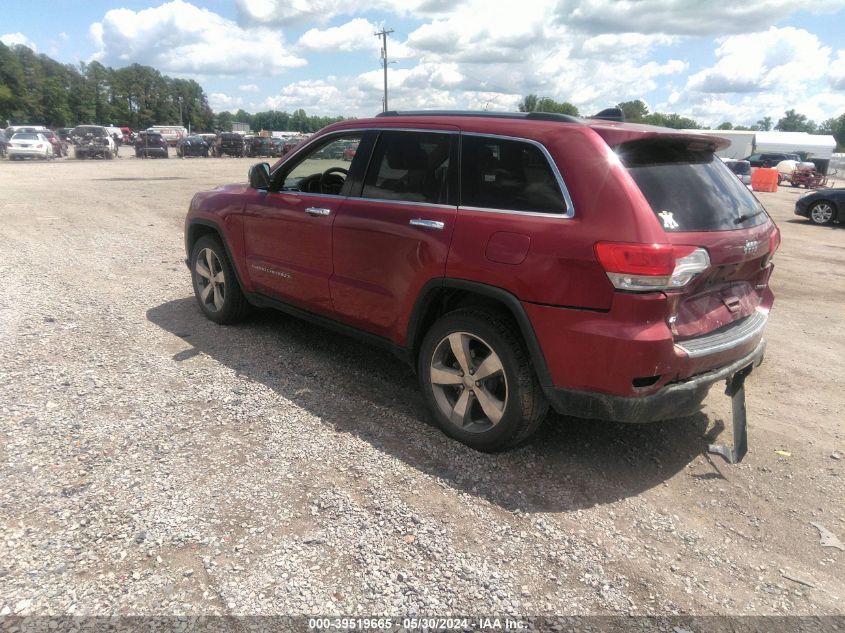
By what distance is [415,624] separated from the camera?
219 cm

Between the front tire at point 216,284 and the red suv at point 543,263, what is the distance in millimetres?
1366

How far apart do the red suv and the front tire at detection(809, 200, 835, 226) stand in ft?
48.2

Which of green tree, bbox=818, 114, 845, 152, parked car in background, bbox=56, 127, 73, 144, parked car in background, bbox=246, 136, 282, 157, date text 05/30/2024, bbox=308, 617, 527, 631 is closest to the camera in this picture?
date text 05/30/2024, bbox=308, 617, 527, 631

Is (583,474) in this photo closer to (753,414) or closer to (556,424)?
(556,424)

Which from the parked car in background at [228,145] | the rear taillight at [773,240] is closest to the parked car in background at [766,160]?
the parked car in background at [228,145]

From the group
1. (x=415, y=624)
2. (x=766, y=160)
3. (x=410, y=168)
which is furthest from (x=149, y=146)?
(x=766, y=160)

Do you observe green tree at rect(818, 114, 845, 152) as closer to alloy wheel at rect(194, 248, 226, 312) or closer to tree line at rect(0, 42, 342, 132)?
tree line at rect(0, 42, 342, 132)

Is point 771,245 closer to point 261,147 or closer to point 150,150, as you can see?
point 150,150

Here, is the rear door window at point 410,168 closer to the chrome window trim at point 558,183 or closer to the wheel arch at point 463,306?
the chrome window trim at point 558,183

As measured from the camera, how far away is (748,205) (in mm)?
3344

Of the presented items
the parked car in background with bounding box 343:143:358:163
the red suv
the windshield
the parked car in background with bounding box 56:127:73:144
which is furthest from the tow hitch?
the parked car in background with bounding box 56:127:73:144

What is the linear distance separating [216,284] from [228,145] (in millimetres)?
40573

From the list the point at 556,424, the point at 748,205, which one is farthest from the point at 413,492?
the point at 748,205

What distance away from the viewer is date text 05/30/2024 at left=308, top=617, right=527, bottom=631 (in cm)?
217
